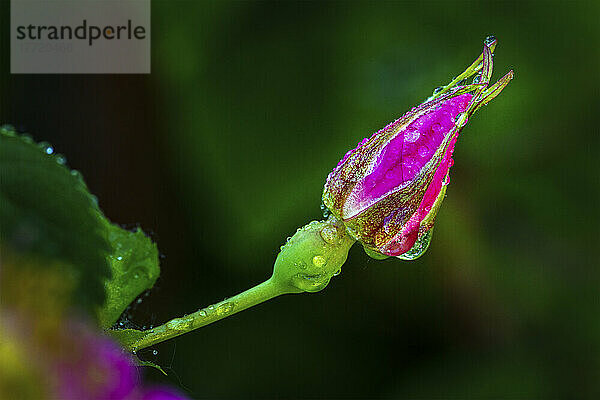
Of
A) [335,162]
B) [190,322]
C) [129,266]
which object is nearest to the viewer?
[190,322]

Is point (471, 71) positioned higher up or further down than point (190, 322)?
higher up

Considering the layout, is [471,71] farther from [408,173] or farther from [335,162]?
[335,162]

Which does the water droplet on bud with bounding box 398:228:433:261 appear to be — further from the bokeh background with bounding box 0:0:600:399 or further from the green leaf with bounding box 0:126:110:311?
the bokeh background with bounding box 0:0:600:399

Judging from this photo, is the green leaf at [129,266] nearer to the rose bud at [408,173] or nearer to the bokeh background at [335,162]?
the rose bud at [408,173]

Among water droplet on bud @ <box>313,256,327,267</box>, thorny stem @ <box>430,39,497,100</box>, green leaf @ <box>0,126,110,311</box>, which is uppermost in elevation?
thorny stem @ <box>430,39,497,100</box>

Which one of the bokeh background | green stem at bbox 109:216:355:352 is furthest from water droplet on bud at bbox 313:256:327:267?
the bokeh background

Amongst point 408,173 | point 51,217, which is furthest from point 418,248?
point 51,217

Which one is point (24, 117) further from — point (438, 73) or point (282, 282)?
point (282, 282)

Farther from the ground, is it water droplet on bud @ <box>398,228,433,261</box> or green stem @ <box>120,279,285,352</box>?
water droplet on bud @ <box>398,228,433,261</box>
